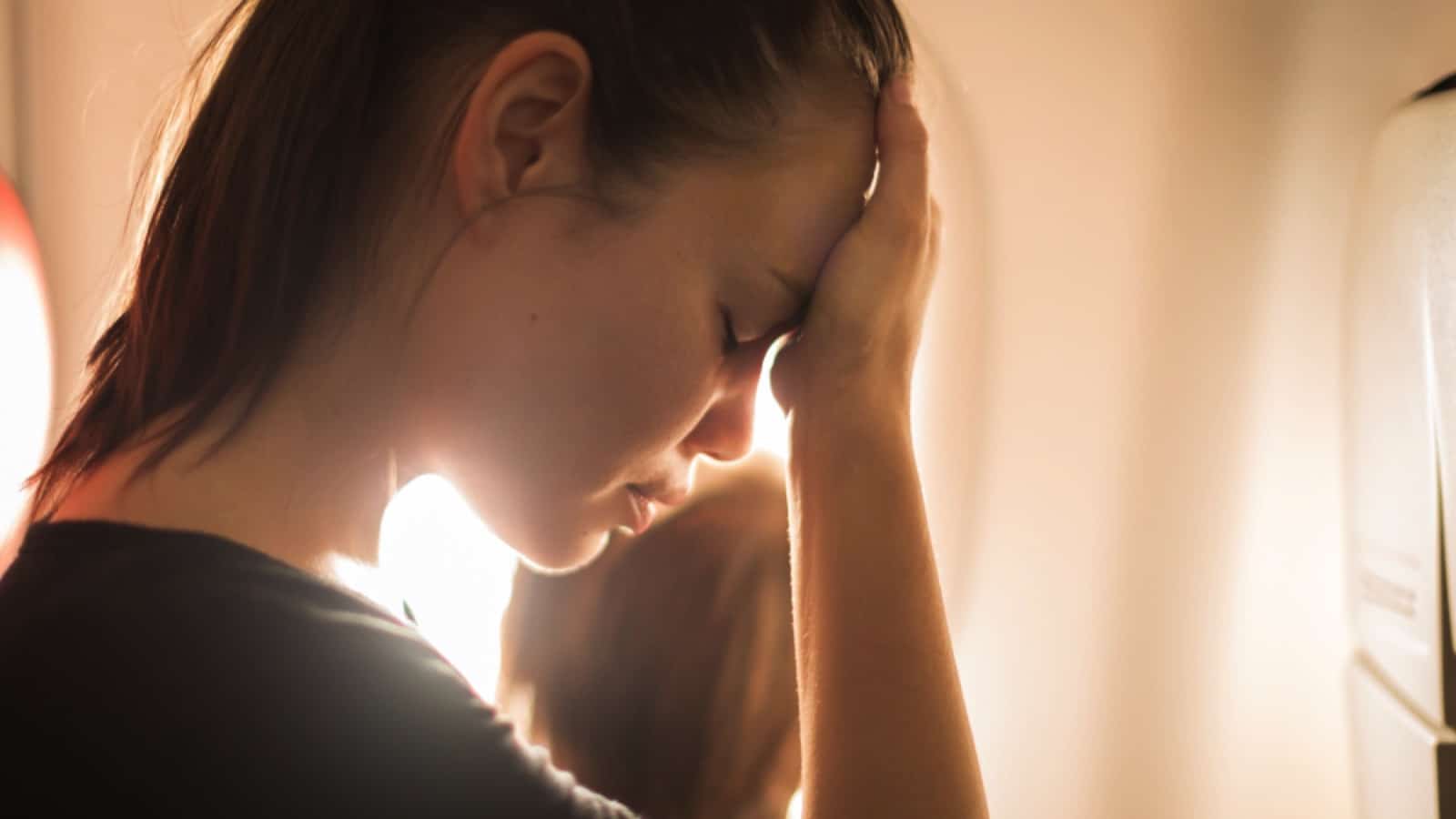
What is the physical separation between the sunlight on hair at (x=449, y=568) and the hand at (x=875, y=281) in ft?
1.70

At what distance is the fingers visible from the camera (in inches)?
21.2

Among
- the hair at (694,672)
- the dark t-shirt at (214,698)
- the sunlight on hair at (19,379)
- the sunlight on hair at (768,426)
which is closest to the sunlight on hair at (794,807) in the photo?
the hair at (694,672)

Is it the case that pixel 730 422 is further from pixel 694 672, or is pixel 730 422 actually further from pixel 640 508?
pixel 694 672

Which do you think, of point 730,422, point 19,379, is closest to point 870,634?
point 730,422

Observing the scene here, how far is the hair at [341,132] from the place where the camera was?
1.47 ft

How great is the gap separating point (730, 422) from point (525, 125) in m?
0.20

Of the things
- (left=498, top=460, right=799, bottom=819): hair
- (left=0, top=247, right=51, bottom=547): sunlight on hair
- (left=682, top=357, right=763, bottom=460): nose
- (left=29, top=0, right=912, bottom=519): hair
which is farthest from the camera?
(left=0, top=247, right=51, bottom=547): sunlight on hair

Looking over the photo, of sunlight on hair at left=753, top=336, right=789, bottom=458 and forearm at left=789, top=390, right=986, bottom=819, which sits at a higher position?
sunlight on hair at left=753, top=336, right=789, bottom=458

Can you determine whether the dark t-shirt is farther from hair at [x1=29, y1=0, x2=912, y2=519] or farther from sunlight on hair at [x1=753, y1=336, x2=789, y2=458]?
sunlight on hair at [x1=753, y1=336, x2=789, y2=458]

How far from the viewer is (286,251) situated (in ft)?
1.47

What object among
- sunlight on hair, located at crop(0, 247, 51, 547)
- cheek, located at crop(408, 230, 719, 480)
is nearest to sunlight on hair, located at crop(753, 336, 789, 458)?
cheek, located at crop(408, 230, 719, 480)

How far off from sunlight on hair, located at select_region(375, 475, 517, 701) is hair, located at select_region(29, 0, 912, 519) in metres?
0.52

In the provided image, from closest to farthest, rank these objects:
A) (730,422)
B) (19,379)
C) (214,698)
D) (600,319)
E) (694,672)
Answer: (214,698)
(600,319)
(730,422)
(694,672)
(19,379)

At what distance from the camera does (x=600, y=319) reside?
0.46 m
